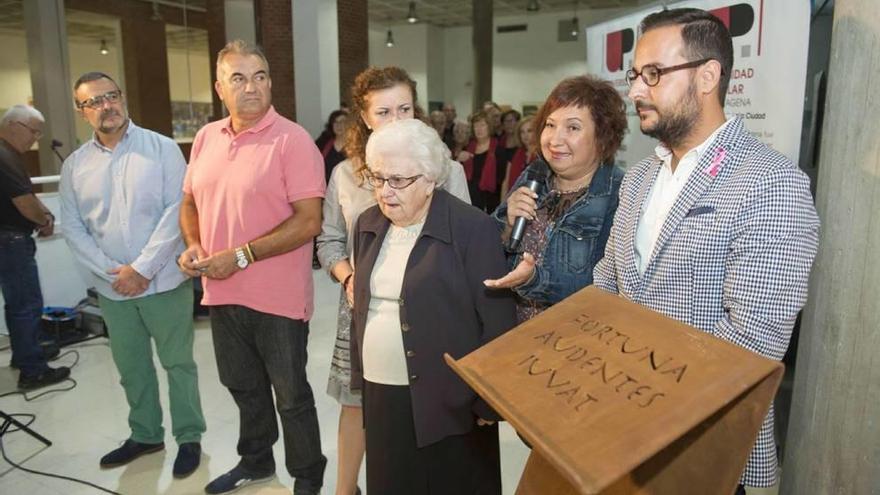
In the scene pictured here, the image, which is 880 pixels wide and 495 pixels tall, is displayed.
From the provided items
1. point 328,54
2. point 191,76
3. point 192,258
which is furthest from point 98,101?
point 328,54

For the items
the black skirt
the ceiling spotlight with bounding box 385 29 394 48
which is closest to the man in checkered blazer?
the black skirt

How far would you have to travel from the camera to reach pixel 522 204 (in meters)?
1.85

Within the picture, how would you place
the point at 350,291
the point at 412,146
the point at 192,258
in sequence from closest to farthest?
1. the point at 412,146
2. the point at 350,291
3. the point at 192,258

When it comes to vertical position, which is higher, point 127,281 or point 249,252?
point 249,252

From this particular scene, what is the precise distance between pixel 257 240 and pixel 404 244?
28.7 inches

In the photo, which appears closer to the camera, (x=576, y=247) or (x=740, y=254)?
(x=740, y=254)

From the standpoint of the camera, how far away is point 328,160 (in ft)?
21.6

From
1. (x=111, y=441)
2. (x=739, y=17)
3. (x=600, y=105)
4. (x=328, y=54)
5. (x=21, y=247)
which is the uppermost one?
(x=328, y=54)

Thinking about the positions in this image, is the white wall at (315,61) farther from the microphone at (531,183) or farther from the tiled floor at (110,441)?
the microphone at (531,183)

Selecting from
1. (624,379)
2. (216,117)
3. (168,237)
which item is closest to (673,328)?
(624,379)

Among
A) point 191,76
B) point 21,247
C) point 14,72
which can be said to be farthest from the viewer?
point 191,76

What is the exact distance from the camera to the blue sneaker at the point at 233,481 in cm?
262

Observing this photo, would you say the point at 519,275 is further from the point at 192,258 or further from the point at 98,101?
the point at 98,101

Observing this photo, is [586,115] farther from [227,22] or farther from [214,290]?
[227,22]
